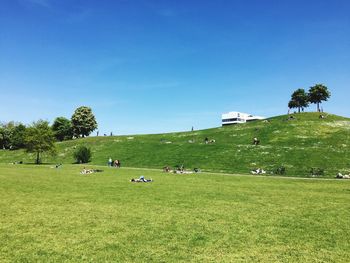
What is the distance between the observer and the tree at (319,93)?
440 feet

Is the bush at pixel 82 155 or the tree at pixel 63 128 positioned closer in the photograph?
the bush at pixel 82 155

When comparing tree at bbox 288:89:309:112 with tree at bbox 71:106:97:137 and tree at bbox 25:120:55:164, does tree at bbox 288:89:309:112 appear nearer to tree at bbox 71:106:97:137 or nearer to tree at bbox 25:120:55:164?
tree at bbox 71:106:97:137

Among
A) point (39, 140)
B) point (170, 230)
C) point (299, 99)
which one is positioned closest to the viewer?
point (170, 230)

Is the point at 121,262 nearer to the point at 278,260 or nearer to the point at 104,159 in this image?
the point at 278,260

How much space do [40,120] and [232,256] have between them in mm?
93083

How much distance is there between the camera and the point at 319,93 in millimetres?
134750

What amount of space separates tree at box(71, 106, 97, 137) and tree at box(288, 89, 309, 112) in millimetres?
100015

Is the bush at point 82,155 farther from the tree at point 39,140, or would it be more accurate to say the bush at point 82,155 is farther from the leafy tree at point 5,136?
the leafy tree at point 5,136

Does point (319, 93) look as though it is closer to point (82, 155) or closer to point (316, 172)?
point (316, 172)

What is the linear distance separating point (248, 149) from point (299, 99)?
77.5 metres

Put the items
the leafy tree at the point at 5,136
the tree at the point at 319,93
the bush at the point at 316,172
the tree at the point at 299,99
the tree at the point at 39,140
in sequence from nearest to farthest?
the bush at the point at 316,172 < the tree at the point at 39,140 < the tree at the point at 319,93 < the tree at the point at 299,99 < the leafy tree at the point at 5,136

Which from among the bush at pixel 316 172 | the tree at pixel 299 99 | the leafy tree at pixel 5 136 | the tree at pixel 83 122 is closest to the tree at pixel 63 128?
the tree at pixel 83 122

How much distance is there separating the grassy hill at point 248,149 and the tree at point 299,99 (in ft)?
94.1

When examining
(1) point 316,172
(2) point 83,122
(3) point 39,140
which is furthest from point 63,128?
(1) point 316,172
